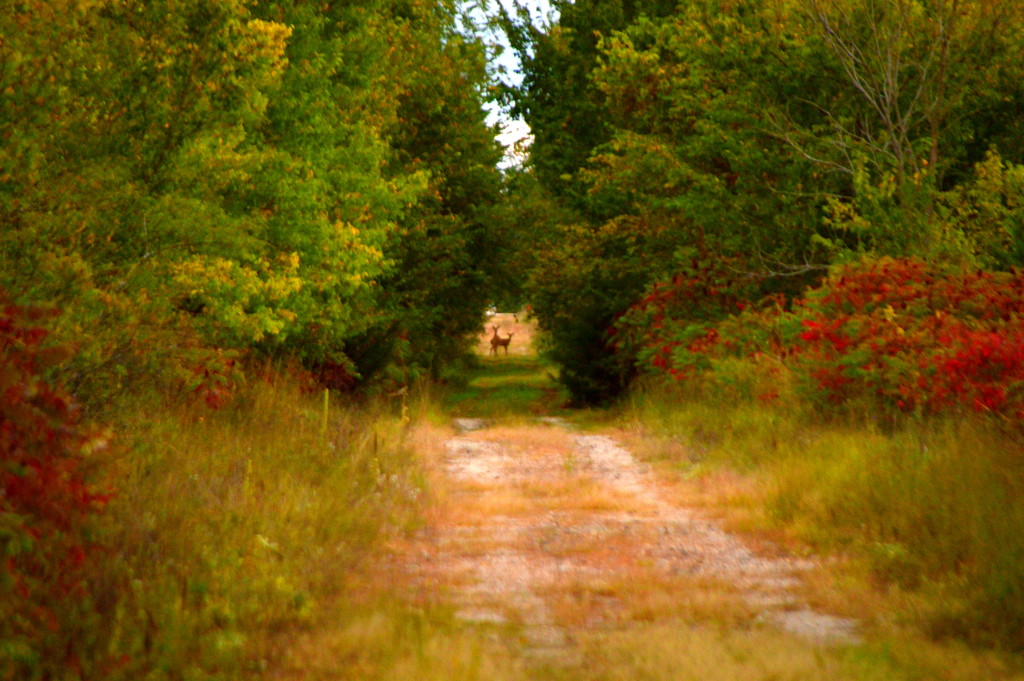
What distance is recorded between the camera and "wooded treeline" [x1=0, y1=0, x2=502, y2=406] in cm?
770

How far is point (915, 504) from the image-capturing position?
334 inches

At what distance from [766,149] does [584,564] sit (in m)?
13.3

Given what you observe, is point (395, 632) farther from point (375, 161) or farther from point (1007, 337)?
point (375, 161)

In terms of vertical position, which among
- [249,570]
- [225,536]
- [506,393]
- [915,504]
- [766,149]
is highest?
[766,149]

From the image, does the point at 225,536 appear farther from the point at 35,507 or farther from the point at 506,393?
the point at 506,393

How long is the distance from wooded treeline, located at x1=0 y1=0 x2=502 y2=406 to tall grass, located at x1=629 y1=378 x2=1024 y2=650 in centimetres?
525

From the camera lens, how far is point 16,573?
470 centimetres

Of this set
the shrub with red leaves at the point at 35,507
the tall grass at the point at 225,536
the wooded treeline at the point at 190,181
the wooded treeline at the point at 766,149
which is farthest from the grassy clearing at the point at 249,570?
the wooded treeline at the point at 766,149

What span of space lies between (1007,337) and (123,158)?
8.23 metres

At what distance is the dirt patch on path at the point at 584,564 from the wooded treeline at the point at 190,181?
2.76 meters

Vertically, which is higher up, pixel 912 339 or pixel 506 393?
pixel 912 339

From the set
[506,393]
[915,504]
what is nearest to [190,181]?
[915,504]

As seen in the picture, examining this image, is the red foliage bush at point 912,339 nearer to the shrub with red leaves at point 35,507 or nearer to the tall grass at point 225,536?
the tall grass at point 225,536

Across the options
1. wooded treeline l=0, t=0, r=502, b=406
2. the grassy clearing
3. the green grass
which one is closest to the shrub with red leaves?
the grassy clearing
